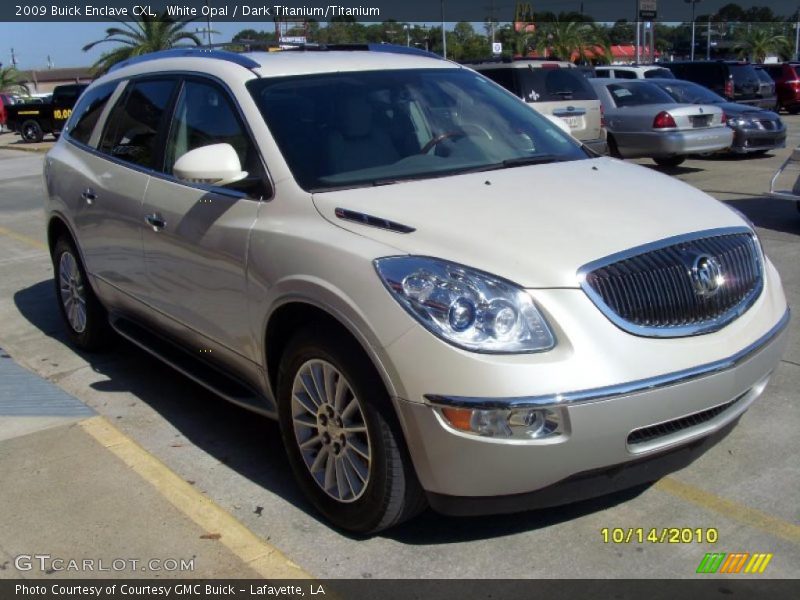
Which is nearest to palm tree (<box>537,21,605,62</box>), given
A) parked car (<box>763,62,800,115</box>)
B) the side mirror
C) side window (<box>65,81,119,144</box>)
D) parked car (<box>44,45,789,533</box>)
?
Result: parked car (<box>763,62,800,115</box>)

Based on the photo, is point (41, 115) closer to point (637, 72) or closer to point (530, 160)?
point (637, 72)

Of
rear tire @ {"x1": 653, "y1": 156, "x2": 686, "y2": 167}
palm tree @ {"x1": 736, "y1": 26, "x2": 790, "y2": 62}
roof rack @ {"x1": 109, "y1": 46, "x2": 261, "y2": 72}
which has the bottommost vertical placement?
rear tire @ {"x1": 653, "y1": 156, "x2": 686, "y2": 167}

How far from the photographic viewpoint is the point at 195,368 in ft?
A: 15.3

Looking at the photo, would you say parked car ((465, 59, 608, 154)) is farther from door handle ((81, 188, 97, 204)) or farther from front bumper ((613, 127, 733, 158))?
door handle ((81, 188, 97, 204))

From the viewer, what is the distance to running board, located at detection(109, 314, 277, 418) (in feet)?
13.8

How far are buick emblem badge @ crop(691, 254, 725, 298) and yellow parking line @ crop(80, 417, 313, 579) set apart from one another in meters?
1.76

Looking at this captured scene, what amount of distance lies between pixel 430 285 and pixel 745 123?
13982 millimetres

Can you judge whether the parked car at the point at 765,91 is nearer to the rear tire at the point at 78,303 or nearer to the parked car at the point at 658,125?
the parked car at the point at 658,125

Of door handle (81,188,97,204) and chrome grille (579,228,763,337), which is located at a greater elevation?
door handle (81,188,97,204)

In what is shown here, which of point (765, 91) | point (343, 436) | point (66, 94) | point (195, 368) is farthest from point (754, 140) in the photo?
point (66, 94)

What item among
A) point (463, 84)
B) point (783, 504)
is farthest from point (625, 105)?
point (783, 504)

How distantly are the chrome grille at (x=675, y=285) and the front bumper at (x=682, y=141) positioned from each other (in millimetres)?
11527

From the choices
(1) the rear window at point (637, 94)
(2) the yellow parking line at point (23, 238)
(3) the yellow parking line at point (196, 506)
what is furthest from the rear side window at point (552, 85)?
(3) the yellow parking line at point (196, 506)

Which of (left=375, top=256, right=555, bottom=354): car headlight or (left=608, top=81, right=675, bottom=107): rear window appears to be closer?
(left=375, top=256, right=555, bottom=354): car headlight
